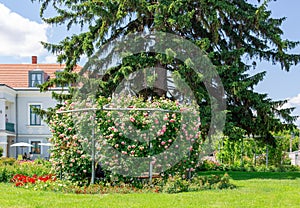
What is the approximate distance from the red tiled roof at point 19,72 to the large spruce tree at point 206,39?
14.4 m

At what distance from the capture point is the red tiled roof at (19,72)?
3075 cm

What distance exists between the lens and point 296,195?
8.98 metres

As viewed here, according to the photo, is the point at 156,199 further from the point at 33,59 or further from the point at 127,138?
the point at 33,59

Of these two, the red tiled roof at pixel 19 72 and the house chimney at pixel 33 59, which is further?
the house chimney at pixel 33 59

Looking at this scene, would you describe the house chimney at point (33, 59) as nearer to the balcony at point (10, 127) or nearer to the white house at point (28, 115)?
the white house at point (28, 115)

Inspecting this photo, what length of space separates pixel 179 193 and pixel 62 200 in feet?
8.95

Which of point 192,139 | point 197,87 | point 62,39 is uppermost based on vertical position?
point 62,39

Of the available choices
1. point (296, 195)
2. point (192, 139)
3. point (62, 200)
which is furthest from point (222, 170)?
point (62, 200)

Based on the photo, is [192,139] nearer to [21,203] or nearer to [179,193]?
[179,193]

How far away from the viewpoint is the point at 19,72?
104 feet

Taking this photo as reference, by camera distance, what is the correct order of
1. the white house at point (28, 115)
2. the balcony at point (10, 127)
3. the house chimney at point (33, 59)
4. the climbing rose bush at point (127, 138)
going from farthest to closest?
the house chimney at point (33, 59), the white house at point (28, 115), the balcony at point (10, 127), the climbing rose bush at point (127, 138)

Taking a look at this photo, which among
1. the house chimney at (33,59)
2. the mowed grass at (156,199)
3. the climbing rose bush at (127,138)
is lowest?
the mowed grass at (156,199)

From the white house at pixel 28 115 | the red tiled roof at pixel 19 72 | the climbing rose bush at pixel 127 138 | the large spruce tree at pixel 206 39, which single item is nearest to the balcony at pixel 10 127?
the white house at pixel 28 115

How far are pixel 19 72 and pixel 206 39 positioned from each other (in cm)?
2112
